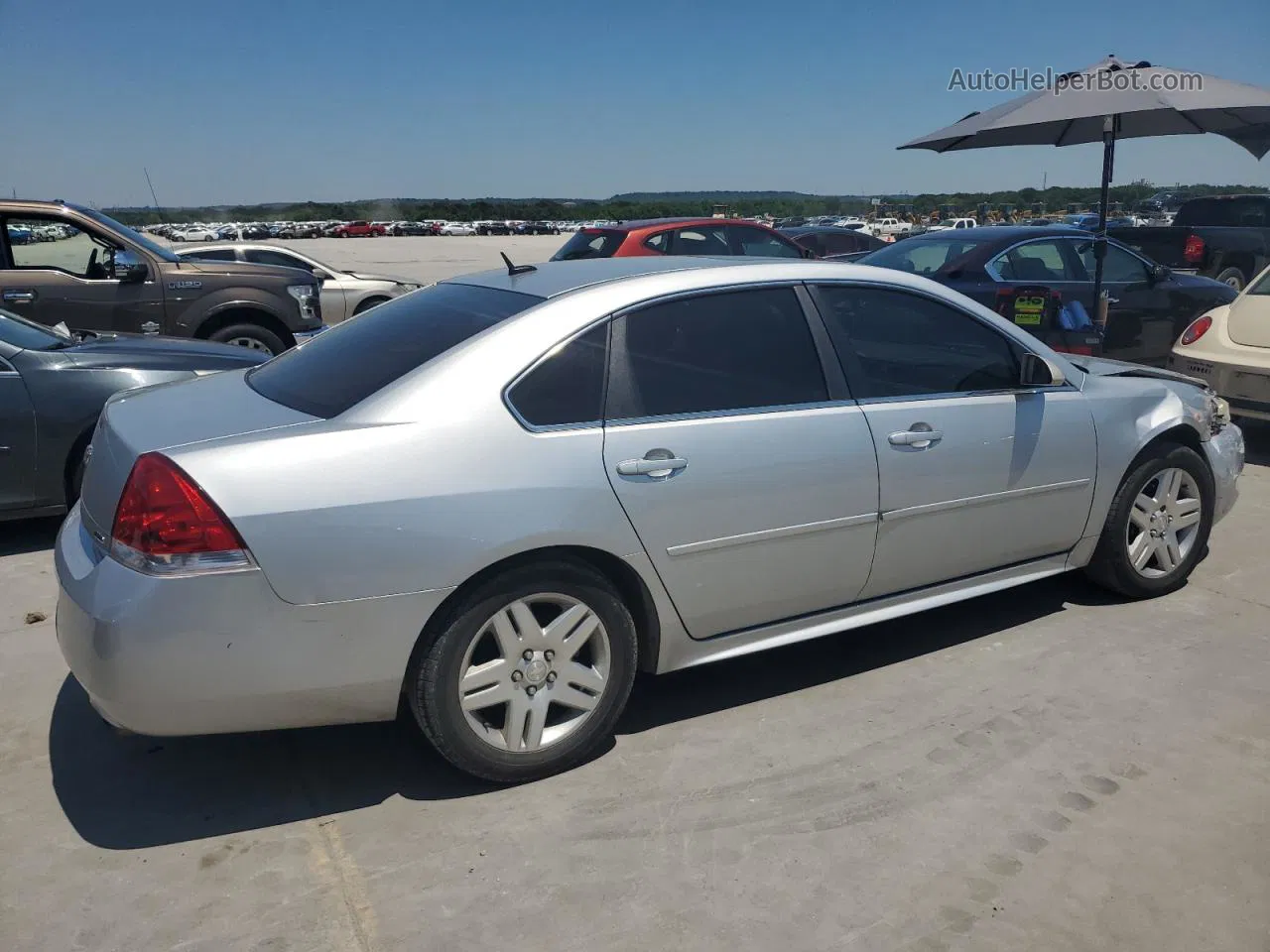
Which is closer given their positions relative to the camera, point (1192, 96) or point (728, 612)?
point (728, 612)

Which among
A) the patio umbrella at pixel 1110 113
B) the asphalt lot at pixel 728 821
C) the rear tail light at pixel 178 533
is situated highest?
the patio umbrella at pixel 1110 113

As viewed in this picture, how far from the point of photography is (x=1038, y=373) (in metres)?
4.15

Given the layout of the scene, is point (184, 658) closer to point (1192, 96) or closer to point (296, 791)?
point (296, 791)

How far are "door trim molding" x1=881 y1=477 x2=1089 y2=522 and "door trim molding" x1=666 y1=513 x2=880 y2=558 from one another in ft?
0.34

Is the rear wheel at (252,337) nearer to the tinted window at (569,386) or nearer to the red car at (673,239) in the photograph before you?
the red car at (673,239)

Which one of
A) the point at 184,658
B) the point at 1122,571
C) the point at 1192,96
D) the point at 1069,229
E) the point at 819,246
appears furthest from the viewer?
the point at 819,246

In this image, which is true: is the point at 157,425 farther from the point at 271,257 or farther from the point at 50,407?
the point at 271,257

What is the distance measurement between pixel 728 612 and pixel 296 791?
1439 millimetres

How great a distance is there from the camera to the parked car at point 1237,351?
713 centimetres

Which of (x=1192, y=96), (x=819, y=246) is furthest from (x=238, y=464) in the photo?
(x=819, y=246)

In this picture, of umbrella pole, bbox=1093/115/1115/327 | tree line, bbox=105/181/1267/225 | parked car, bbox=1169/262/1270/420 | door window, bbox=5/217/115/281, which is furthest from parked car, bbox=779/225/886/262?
tree line, bbox=105/181/1267/225

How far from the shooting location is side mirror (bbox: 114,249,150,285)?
8055mm

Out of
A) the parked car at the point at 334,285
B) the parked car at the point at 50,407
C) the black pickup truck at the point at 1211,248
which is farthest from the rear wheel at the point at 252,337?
the black pickup truck at the point at 1211,248

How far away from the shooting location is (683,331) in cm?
343
